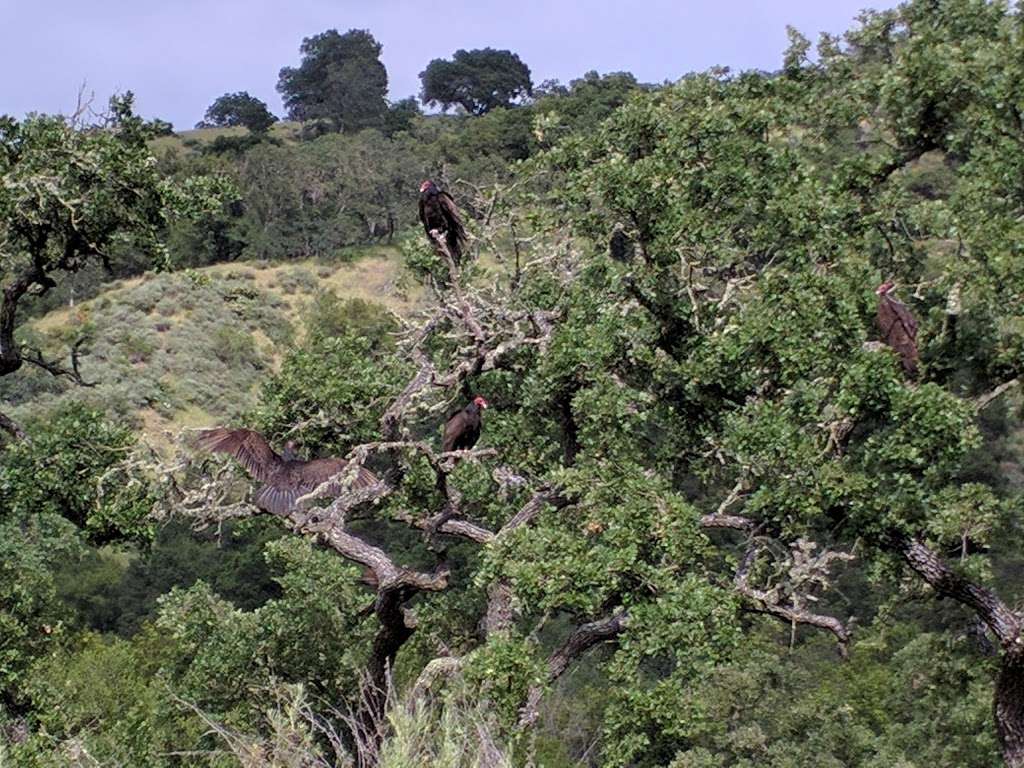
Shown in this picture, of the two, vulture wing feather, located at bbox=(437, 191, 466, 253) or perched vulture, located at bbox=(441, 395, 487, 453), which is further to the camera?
vulture wing feather, located at bbox=(437, 191, 466, 253)

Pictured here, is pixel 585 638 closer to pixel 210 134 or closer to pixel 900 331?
pixel 900 331

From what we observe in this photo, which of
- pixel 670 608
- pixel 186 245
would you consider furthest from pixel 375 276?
pixel 670 608

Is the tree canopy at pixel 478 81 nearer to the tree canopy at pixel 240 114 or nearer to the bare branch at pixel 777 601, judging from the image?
the tree canopy at pixel 240 114

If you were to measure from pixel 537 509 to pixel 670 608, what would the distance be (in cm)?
138

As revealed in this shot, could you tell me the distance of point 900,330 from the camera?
709 cm

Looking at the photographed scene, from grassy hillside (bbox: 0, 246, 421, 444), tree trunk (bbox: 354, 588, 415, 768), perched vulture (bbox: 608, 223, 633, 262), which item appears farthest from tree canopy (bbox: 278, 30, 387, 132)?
tree trunk (bbox: 354, 588, 415, 768)

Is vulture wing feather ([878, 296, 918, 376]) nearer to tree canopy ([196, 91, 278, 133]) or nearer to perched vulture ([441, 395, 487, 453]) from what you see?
perched vulture ([441, 395, 487, 453])

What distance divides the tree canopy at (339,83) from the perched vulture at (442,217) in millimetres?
58594

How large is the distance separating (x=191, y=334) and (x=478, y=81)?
35.4 meters

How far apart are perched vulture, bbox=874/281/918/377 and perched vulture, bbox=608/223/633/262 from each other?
5.39 ft

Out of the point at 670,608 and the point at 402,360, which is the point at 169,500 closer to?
the point at 402,360

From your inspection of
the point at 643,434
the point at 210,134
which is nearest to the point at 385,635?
the point at 643,434

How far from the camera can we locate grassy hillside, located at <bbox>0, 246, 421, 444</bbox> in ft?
112

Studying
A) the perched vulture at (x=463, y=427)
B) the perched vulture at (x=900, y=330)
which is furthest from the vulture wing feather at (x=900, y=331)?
the perched vulture at (x=463, y=427)
